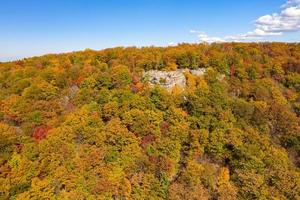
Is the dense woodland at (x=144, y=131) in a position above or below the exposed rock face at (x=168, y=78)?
below

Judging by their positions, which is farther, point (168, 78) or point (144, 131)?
point (168, 78)

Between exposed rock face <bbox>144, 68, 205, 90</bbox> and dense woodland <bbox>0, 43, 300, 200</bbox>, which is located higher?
exposed rock face <bbox>144, 68, 205, 90</bbox>

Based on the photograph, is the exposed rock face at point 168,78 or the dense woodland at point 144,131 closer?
the dense woodland at point 144,131

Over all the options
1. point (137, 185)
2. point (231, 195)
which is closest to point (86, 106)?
point (137, 185)

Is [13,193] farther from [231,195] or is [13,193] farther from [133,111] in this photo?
[231,195]

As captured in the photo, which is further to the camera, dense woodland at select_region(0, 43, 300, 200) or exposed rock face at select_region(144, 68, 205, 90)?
exposed rock face at select_region(144, 68, 205, 90)
